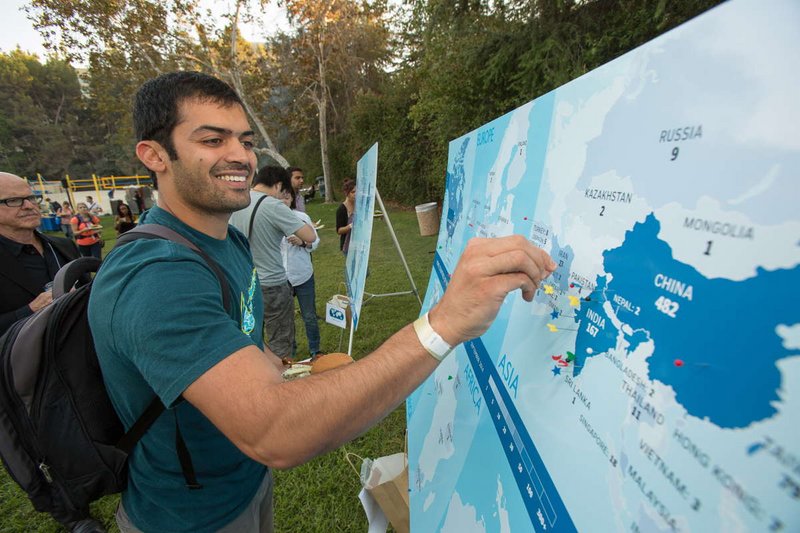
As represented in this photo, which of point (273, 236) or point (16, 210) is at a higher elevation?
point (16, 210)

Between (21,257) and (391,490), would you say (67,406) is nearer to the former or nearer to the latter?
(391,490)

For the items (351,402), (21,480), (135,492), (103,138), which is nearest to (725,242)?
(351,402)

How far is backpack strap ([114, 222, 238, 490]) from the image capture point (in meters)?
1.11

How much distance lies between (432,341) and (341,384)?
21 centimetres

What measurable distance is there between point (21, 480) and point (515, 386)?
172cm

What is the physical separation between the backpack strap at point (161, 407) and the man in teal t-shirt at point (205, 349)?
0.10 feet

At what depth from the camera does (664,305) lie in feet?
1.92

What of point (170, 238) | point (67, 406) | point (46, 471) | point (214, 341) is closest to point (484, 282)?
point (214, 341)

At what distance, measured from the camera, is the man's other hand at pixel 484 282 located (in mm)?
792

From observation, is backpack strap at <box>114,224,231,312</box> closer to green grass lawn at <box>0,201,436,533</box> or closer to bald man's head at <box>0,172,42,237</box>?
green grass lawn at <box>0,201,436,533</box>

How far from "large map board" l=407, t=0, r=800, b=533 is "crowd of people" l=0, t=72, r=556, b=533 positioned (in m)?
0.17

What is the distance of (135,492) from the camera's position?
4.32ft

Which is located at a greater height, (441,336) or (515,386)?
(441,336)

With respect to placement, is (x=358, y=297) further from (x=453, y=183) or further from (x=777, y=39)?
(x=777, y=39)
